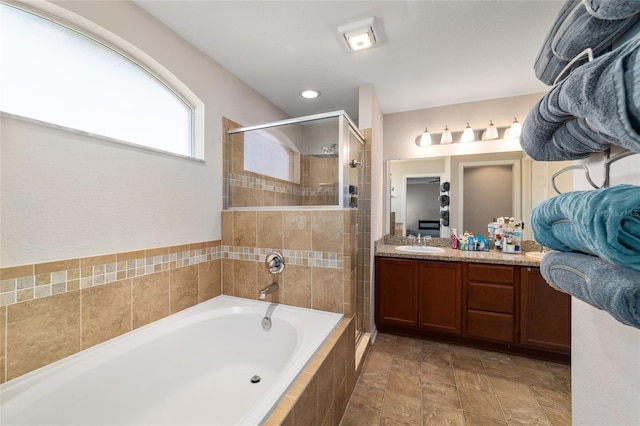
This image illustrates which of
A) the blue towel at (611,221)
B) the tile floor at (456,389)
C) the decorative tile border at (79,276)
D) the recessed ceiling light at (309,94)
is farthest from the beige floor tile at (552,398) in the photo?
the recessed ceiling light at (309,94)

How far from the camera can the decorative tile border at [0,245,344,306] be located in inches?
39.4

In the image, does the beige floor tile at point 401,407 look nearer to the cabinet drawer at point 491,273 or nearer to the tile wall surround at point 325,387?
the tile wall surround at point 325,387

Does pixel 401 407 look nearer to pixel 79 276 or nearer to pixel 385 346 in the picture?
pixel 385 346

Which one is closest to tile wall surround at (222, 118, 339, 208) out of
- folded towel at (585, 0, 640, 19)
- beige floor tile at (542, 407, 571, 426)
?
folded towel at (585, 0, 640, 19)

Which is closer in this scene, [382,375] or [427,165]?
[382,375]

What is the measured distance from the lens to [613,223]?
402mm

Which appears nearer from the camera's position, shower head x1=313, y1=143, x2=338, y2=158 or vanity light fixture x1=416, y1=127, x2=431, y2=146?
shower head x1=313, y1=143, x2=338, y2=158

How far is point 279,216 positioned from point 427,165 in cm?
191

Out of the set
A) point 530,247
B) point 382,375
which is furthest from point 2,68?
point 530,247

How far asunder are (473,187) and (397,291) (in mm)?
1418

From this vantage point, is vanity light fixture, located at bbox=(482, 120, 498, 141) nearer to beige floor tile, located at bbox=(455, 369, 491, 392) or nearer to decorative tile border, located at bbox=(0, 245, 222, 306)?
beige floor tile, located at bbox=(455, 369, 491, 392)

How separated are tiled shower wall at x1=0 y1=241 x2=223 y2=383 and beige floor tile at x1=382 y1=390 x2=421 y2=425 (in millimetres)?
1513

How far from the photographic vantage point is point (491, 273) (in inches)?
83.2

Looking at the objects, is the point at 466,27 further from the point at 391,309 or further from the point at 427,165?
the point at 391,309
